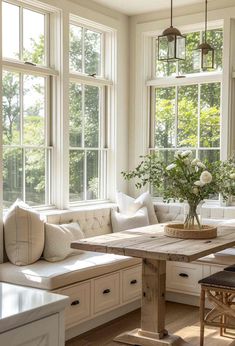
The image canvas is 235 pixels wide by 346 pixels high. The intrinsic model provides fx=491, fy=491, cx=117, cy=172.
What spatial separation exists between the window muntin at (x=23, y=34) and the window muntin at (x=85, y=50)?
0.39 m

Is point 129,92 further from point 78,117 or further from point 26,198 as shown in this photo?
point 26,198

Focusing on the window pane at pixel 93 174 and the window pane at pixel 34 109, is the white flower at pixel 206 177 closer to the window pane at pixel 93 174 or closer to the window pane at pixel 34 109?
the window pane at pixel 34 109

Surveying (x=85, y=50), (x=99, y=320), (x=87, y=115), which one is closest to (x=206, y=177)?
(x=99, y=320)

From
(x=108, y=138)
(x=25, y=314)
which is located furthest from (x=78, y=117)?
(x=25, y=314)

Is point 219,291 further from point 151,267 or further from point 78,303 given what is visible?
point 78,303

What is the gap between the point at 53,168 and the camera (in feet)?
15.9

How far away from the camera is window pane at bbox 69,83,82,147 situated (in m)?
5.06

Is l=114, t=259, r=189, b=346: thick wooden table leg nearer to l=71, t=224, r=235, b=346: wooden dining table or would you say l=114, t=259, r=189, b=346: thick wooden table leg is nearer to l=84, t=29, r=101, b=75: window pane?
l=71, t=224, r=235, b=346: wooden dining table

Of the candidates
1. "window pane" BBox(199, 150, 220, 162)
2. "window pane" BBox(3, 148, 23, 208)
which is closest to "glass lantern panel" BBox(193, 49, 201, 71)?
"window pane" BBox(199, 150, 220, 162)

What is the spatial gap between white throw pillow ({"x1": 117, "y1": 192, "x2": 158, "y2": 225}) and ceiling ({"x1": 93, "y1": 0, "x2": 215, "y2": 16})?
205 centimetres

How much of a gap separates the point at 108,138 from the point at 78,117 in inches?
22.9

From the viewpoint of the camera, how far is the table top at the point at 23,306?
114 centimetres

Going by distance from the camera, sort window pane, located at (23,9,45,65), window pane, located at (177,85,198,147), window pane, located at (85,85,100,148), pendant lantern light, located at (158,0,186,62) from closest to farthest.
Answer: pendant lantern light, located at (158,0,186,62) < window pane, located at (23,9,45,65) < window pane, located at (85,85,100,148) < window pane, located at (177,85,198,147)

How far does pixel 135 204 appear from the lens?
5.30 m
